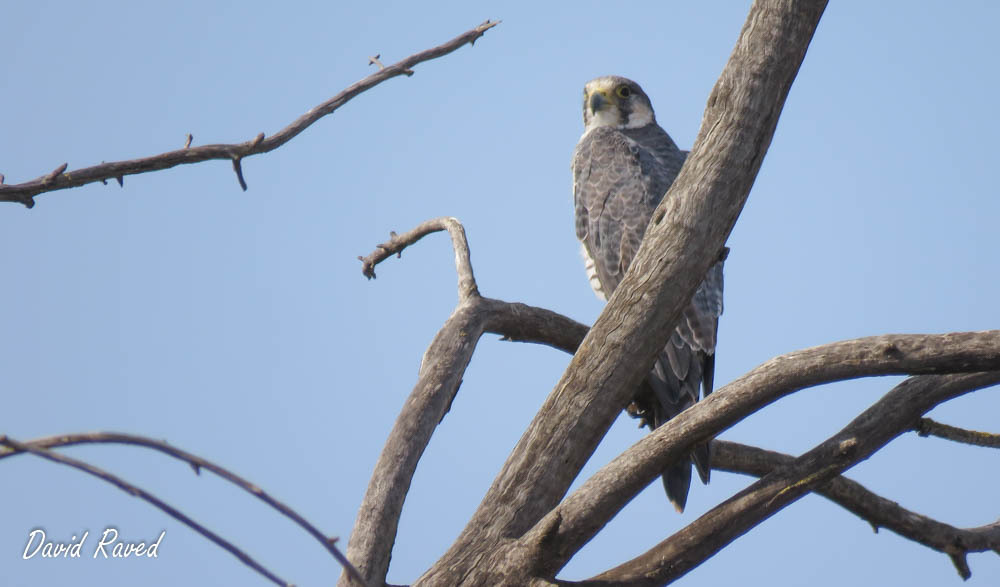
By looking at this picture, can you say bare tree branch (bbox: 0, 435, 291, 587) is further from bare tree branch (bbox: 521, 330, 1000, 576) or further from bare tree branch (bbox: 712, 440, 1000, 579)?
bare tree branch (bbox: 712, 440, 1000, 579)

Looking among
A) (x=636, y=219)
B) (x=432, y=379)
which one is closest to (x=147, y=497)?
(x=432, y=379)

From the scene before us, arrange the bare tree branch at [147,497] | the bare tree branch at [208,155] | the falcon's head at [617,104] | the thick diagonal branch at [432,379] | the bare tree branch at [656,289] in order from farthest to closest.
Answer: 1. the falcon's head at [617,104]
2. the thick diagonal branch at [432,379]
3. the bare tree branch at [656,289]
4. the bare tree branch at [208,155]
5. the bare tree branch at [147,497]

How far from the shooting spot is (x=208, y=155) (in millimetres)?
3256

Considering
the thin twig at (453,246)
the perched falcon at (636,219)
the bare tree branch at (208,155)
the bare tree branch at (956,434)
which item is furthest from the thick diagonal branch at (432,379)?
the bare tree branch at (956,434)

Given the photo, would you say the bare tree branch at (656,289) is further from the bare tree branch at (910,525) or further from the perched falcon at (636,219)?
the bare tree branch at (910,525)

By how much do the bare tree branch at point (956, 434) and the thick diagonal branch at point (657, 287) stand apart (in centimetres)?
129

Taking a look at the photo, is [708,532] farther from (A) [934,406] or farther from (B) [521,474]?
(A) [934,406]

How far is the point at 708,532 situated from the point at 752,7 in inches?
65.4

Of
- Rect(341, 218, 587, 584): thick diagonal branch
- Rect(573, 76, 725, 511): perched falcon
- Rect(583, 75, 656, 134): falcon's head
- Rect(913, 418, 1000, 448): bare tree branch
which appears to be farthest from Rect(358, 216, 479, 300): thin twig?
Rect(583, 75, 656, 134): falcon's head

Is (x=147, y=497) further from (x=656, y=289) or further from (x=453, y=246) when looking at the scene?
(x=453, y=246)

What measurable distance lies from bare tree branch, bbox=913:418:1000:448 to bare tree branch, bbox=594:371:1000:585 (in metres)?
0.57

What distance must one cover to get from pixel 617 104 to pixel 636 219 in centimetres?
195

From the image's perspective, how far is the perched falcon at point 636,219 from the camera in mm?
4883

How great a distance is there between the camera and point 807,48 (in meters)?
3.25
